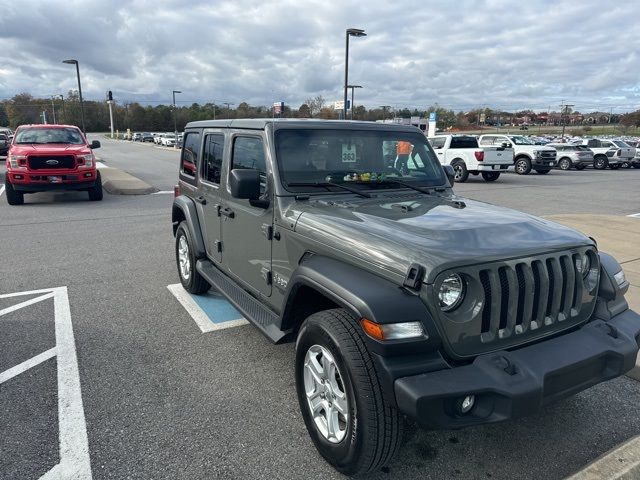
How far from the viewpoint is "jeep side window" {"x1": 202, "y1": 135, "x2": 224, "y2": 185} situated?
443 centimetres

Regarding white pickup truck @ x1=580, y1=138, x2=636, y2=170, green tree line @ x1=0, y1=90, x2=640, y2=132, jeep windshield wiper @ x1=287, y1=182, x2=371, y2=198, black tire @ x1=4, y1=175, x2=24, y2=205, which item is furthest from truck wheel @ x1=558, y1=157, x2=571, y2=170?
green tree line @ x1=0, y1=90, x2=640, y2=132

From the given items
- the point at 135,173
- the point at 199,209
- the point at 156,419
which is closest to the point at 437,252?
the point at 156,419

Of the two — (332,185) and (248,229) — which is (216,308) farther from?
(332,185)

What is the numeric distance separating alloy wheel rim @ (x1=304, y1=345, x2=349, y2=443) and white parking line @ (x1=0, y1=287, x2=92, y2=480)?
4.14 feet

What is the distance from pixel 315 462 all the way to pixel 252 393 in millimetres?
851

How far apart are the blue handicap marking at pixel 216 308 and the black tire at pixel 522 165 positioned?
2130cm

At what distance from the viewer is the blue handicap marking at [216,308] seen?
188 inches

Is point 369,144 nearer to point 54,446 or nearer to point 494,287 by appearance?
point 494,287

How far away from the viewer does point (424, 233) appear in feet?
8.79

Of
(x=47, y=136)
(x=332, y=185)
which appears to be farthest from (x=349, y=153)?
(x=47, y=136)

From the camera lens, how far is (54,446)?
282 cm

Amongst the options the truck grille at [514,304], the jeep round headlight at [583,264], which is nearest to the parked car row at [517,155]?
the jeep round headlight at [583,264]

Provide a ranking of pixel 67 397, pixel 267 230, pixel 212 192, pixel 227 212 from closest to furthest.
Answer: pixel 67 397, pixel 267 230, pixel 227 212, pixel 212 192

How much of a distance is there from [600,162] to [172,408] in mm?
31712
